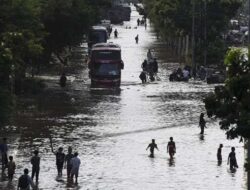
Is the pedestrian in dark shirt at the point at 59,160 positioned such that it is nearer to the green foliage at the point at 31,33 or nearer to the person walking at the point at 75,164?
the person walking at the point at 75,164

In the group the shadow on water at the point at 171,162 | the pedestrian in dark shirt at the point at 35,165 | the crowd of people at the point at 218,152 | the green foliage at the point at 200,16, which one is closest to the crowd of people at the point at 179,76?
the green foliage at the point at 200,16

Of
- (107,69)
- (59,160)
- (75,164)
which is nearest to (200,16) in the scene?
(107,69)

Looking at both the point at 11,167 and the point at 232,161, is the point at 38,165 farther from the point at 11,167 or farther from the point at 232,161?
the point at 232,161

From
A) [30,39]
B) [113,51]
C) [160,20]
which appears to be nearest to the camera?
[30,39]

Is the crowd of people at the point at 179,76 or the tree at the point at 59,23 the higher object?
the tree at the point at 59,23

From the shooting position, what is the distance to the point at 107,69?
6650cm

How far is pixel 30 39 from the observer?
56250mm

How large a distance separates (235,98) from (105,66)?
141 ft

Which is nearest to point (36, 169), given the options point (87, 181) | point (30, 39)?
point (87, 181)

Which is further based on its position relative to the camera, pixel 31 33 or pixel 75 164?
pixel 31 33

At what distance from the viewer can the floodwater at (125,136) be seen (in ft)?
109

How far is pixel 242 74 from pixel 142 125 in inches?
892

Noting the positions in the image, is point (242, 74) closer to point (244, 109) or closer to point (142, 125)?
point (244, 109)

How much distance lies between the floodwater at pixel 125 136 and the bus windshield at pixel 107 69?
1.05m
